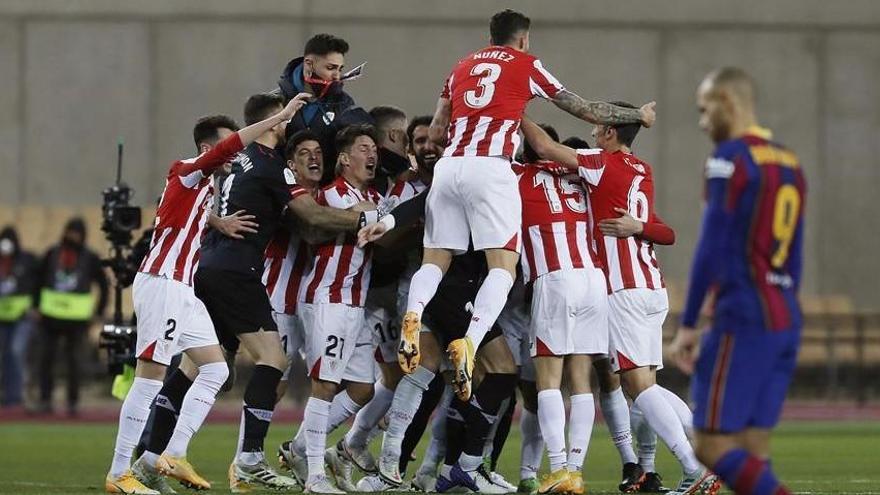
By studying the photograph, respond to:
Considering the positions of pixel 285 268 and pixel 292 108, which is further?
pixel 285 268

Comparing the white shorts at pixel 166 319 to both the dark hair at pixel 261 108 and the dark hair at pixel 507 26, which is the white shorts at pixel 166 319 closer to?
the dark hair at pixel 261 108

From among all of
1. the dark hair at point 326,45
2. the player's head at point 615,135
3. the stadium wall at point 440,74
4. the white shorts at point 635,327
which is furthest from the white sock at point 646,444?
the stadium wall at point 440,74

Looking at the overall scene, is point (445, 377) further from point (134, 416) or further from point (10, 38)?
point (10, 38)

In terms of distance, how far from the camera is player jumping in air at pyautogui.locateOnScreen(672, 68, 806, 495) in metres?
6.06

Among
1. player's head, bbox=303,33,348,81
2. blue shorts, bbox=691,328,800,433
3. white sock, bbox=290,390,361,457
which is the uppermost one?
player's head, bbox=303,33,348,81

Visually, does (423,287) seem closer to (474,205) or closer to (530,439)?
(474,205)

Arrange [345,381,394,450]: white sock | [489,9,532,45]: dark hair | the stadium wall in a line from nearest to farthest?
[489,9,532,45]: dark hair < [345,381,394,450]: white sock < the stadium wall

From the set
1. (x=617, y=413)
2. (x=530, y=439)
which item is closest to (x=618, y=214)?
(x=617, y=413)

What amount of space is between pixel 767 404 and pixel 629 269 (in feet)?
11.1

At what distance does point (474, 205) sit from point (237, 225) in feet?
4.66

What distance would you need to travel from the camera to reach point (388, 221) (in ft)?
30.8

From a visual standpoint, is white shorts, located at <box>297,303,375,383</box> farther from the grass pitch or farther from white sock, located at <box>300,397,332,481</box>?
the grass pitch

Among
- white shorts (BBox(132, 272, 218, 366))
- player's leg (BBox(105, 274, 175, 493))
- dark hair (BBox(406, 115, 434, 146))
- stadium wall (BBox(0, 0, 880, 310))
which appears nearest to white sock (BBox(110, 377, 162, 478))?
player's leg (BBox(105, 274, 175, 493))

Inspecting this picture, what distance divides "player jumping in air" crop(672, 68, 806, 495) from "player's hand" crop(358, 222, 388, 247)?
3369mm
